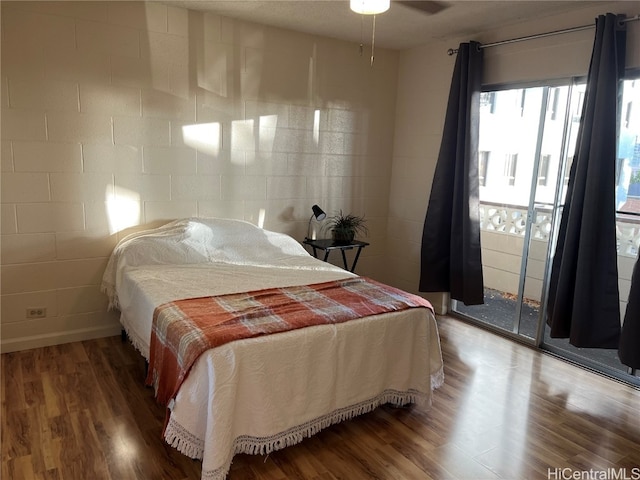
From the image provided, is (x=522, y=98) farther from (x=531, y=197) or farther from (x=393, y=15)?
(x=393, y=15)

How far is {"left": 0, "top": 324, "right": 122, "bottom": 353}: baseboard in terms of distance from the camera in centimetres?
314

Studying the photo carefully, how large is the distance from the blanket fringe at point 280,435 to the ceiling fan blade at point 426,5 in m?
2.50

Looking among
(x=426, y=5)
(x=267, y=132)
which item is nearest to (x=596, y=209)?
(x=426, y=5)

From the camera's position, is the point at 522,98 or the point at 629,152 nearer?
the point at 629,152

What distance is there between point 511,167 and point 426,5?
147 cm

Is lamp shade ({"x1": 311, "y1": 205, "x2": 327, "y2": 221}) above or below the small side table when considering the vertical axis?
above

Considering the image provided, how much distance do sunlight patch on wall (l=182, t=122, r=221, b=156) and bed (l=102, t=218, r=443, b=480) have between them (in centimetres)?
62

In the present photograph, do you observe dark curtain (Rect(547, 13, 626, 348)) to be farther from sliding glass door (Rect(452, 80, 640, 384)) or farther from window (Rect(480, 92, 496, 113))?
window (Rect(480, 92, 496, 113))

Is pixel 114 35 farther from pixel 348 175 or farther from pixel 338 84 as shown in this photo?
pixel 348 175

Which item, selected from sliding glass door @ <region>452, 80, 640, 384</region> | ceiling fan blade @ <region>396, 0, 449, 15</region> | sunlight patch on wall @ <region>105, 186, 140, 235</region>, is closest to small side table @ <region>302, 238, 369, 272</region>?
sliding glass door @ <region>452, 80, 640, 384</region>

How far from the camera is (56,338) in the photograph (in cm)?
328

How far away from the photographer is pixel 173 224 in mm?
3430

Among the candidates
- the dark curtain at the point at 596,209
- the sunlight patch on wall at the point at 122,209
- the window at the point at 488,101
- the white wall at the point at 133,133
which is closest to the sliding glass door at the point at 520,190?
the window at the point at 488,101

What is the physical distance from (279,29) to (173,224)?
1825mm
